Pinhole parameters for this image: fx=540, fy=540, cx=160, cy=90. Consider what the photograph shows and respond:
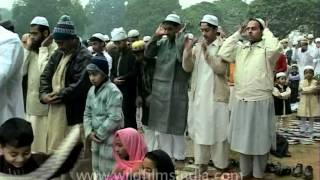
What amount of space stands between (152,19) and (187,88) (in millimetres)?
18072

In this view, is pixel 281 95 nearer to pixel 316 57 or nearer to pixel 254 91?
pixel 254 91

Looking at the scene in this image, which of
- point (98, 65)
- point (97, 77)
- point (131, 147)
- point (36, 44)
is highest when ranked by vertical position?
point (36, 44)

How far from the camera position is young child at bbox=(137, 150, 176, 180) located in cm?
316

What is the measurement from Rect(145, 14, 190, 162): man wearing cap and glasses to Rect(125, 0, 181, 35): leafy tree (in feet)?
50.8

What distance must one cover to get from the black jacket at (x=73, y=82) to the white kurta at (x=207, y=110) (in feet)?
4.76

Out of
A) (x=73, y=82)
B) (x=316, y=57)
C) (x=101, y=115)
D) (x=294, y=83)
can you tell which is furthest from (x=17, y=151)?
(x=316, y=57)

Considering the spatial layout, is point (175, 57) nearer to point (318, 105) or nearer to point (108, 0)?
point (318, 105)

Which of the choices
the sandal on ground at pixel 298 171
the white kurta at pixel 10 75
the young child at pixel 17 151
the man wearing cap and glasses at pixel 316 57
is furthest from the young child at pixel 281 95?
the young child at pixel 17 151

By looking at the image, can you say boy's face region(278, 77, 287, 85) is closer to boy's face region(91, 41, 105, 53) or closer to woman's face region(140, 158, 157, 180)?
boy's face region(91, 41, 105, 53)

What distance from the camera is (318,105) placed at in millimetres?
8914

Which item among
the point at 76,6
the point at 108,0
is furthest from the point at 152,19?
the point at 108,0

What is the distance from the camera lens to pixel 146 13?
82.2ft

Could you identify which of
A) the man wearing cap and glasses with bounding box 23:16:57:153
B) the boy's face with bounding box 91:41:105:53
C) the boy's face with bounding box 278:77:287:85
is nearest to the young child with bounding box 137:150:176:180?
the man wearing cap and glasses with bounding box 23:16:57:153

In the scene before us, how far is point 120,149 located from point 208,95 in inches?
82.6
